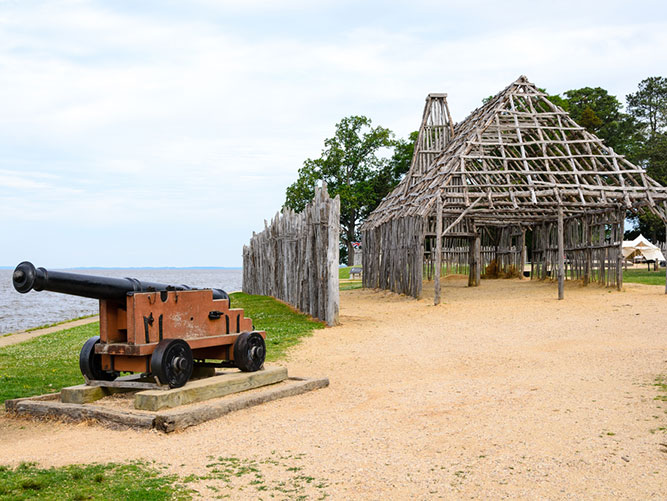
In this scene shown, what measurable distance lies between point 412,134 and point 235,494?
4678 cm

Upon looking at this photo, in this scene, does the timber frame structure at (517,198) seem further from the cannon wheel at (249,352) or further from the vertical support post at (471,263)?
the cannon wheel at (249,352)

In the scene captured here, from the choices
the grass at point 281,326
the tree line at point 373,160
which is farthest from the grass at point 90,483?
the tree line at point 373,160

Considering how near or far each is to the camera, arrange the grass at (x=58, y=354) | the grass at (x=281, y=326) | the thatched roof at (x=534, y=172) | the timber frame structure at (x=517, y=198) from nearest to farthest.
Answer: the grass at (x=58, y=354)
the grass at (x=281, y=326)
the thatched roof at (x=534, y=172)
the timber frame structure at (x=517, y=198)

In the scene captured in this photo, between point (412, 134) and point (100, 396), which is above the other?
point (412, 134)

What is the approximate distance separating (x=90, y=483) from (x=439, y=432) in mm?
2977

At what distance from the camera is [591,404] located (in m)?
7.07

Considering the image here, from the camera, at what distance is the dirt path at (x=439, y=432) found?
490 centimetres

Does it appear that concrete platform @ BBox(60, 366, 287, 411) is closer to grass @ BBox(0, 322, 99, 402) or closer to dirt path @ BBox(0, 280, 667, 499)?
dirt path @ BBox(0, 280, 667, 499)

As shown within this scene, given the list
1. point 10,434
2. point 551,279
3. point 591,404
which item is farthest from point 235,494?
point 551,279

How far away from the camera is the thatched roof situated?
19906mm

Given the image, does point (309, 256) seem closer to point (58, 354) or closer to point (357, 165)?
point (58, 354)

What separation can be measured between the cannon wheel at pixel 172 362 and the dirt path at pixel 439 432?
2.43 ft

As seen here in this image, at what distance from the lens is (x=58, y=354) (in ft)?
41.8

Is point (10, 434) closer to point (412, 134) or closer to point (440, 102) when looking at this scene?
point (440, 102)
